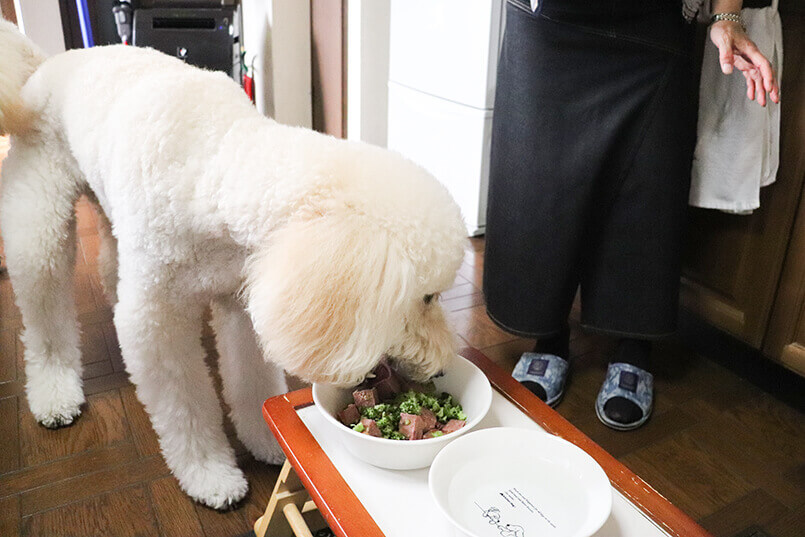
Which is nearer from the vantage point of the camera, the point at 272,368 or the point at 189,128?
the point at 189,128

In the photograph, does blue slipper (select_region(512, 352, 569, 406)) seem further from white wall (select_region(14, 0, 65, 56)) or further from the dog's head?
white wall (select_region(14, 0, 65, 56))

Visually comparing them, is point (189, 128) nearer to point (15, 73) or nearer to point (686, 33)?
point (15, 73)

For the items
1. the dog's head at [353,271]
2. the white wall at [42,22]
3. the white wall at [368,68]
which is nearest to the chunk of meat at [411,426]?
the dog's head at [353,271]

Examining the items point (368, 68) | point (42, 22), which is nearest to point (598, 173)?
point (368, 68)

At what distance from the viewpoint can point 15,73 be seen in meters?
1.37

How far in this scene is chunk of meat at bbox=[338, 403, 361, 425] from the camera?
2.95ft

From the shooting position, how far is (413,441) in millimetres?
810

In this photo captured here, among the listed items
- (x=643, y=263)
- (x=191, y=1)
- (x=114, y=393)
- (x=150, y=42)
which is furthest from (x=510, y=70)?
(x=191, y=1)

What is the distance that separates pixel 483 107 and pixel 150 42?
179 cm

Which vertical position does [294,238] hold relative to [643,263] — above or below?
above

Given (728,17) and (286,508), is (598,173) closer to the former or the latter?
(728,17)

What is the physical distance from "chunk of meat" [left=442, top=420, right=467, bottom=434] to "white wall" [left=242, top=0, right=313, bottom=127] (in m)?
2.53

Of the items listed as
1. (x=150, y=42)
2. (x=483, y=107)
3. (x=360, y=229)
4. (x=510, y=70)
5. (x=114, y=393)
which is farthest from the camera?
→ (x=150, y=42)

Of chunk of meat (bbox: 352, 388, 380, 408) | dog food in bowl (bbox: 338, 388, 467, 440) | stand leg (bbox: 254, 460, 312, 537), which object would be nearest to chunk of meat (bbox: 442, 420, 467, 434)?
dog food in bowl (bbox: 338, 388, 467, 440)
